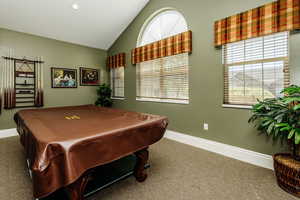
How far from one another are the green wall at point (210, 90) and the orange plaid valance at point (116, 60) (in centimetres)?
177

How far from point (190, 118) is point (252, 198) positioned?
5.37 feet

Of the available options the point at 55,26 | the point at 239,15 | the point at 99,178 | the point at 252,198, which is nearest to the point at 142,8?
the point at 55,26

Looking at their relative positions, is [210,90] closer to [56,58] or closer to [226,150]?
[226,150]

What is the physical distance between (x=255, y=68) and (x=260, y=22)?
0.64 meters

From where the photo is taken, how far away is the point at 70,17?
3582 millimetres

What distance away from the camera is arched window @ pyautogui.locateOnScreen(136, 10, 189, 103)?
3.15m

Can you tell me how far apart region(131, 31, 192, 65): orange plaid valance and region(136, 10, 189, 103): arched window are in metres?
0.15

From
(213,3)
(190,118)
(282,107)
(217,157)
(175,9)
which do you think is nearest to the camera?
(282,107)

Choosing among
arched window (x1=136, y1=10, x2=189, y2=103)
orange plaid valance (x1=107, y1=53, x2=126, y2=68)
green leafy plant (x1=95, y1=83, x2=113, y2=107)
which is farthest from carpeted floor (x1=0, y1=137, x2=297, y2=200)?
orange plaid valance (x1=107, y1=53, x2=126, y2=68)

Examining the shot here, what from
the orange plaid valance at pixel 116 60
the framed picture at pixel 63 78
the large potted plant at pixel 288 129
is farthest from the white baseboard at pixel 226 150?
the orange plaid valance at pixel 116 60

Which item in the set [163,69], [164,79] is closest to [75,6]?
[163,69]

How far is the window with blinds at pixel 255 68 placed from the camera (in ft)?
6.54

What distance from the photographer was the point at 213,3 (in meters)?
2.56

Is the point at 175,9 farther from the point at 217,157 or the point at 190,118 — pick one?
the point at 217,157
